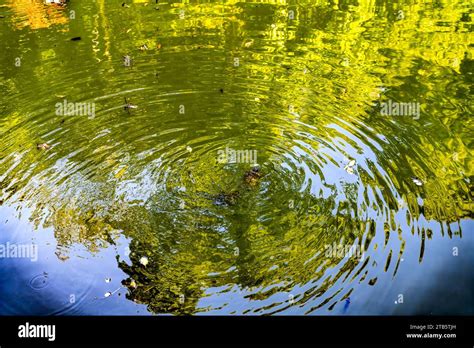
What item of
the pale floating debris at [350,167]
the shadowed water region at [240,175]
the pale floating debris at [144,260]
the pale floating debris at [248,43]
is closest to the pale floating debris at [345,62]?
the shadowed water region at [240,175]

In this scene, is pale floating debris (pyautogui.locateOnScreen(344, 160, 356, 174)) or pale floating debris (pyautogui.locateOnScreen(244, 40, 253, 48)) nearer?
pale floating debris (pyautogui.locateOnScreen(344, 160, 356, 174))

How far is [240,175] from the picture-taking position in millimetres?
6547

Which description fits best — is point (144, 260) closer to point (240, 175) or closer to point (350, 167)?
point (240, 175)

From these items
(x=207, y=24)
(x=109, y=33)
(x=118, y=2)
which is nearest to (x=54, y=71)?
(x=109, y=33)

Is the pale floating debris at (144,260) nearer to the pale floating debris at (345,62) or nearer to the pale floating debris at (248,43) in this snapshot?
the pale floating debris at (345,62)

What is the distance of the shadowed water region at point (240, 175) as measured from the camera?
5020mm

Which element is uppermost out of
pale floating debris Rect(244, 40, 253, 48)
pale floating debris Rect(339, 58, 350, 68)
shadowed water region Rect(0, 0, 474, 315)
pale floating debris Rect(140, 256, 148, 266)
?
pale floating debris Rect(244, 40, 253, 48)

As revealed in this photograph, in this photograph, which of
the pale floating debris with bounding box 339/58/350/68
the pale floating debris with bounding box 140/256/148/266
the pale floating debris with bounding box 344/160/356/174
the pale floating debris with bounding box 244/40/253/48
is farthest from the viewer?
the pale floating debris with bounding box 244/40/253/48

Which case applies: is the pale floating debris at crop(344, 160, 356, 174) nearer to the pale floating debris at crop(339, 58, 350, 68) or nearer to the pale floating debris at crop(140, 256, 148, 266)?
the pale floating debris at crop(140, 256, 148, 266)

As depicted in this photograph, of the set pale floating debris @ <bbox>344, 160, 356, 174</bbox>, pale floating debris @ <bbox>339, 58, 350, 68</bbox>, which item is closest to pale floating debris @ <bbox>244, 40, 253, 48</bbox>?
pale floating debris @ <bbox>339, 58, 350, 68</bbox>

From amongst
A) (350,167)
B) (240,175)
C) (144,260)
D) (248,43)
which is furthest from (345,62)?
(144,260)

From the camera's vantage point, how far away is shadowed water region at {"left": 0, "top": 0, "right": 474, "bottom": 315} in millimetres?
5020

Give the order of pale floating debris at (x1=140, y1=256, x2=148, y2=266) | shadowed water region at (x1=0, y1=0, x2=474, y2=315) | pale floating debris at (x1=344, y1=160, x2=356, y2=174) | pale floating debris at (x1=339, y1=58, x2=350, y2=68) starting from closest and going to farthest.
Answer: shadowed water region at (x1=0, y1=0, x2=474, y2=315) < pale floating debris at (x1=140, y1=256, x2=148, y2=266) < pale floating debris at (x1=344, y1=160, x2=356, y2=174) < pale floating debris at (x1=339, y1=58, x2=350, y2=68)
